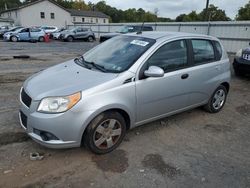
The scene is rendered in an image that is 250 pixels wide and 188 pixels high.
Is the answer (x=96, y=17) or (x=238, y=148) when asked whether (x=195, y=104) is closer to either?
(x=238, y=148)

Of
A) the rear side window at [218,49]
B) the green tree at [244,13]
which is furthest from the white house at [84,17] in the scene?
the rear side window at [218,49]

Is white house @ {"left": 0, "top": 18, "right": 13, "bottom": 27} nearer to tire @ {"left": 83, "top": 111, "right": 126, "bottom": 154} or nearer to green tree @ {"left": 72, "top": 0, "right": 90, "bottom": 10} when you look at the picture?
green tree @ {"left": 72, "top": 0, "right": 90, "bottom": 10}

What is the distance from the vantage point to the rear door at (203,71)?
4336 millimetres

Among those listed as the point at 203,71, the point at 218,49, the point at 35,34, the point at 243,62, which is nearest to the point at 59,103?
the point at 203,71

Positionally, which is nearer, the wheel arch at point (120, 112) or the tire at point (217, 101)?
the wheel arch at point (120, 112)

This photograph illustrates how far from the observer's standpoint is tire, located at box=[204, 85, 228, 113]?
5008 millimetres

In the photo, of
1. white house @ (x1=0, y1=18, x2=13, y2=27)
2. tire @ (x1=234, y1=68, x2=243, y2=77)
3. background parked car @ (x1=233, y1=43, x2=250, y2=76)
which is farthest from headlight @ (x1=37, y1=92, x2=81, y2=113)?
white house @ (x1=0, y1=18, x2=13, y2=27)

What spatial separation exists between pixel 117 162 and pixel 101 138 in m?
0.39

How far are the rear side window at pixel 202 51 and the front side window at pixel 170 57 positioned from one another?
29cm

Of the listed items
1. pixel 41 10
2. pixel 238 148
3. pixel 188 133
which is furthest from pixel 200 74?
pixel 41 10

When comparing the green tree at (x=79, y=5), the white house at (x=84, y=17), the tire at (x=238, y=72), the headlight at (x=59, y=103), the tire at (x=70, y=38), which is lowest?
the tire at (x=70, y=38)

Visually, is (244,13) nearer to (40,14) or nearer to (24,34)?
(40,14)

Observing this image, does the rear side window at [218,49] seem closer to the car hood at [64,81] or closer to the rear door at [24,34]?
the car hood at [64,81]

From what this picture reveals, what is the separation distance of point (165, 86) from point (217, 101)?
6.18 feet
